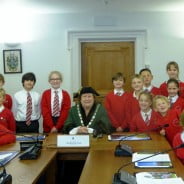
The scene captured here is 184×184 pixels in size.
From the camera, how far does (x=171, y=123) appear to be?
327 cm

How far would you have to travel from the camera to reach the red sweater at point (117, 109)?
407cm

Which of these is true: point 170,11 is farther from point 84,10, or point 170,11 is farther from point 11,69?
point 11,69

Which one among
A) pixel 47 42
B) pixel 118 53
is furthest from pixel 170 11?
pixel 47 42

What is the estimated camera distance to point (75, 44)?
231 inches

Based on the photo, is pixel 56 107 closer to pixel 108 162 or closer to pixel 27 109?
pixel 27 109

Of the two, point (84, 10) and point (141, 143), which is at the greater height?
point (84, 10)

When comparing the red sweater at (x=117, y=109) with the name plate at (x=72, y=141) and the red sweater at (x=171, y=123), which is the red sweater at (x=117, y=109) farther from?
the name plate at (x=72, y=141)

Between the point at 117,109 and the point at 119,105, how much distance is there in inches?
2.1

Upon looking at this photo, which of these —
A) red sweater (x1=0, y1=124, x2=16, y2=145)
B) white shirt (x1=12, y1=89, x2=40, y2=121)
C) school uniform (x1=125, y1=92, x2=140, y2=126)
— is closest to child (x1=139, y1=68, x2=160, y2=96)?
school uniform (x1=125, y1=92, x2=140, y2=126)

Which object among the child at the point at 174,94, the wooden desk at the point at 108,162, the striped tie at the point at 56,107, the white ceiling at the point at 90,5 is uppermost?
the white ceiling at the point at 90,5

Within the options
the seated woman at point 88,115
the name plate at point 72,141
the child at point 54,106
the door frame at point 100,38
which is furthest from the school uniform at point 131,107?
the door frame at point 100,38

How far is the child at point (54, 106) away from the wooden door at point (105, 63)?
6.01 ft

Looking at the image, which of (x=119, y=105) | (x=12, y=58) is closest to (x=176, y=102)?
(x=119, y=105)

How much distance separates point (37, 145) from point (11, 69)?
339 cm
